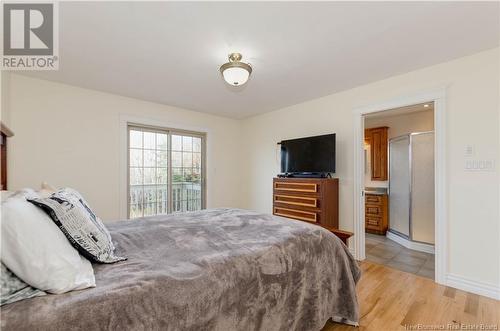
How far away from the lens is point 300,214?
3.49m

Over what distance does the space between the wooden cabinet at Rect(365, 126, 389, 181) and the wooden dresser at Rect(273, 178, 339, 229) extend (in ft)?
6.67

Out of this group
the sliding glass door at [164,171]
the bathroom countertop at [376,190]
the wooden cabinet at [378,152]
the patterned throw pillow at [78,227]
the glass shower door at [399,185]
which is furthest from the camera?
the wooden cabinet at [378,152]

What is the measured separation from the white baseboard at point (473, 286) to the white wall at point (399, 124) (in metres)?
2.47

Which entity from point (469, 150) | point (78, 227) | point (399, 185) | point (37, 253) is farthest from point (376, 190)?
point (37, 253)

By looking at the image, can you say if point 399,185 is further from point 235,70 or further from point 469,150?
point 235,70

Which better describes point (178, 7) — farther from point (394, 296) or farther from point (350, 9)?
point (394, 296)

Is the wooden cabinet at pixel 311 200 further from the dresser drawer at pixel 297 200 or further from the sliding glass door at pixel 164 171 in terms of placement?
the sliding glass door at pixel 164 171

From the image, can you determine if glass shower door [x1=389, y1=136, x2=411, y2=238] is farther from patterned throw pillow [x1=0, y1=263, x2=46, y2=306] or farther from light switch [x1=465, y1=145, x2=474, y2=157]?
patterned throw pillow [x1=0, y1=263, x2=46, y2=306]

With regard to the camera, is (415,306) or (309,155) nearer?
(415,306)

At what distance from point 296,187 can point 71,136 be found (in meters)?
3.19

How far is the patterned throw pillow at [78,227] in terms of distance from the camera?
1.05 m

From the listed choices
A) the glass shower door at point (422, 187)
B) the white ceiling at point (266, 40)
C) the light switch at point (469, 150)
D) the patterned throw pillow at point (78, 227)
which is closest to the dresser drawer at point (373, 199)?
the glass shower door at point (422, 187)

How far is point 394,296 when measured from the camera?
2.27 metres

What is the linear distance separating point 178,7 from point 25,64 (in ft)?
6.86
